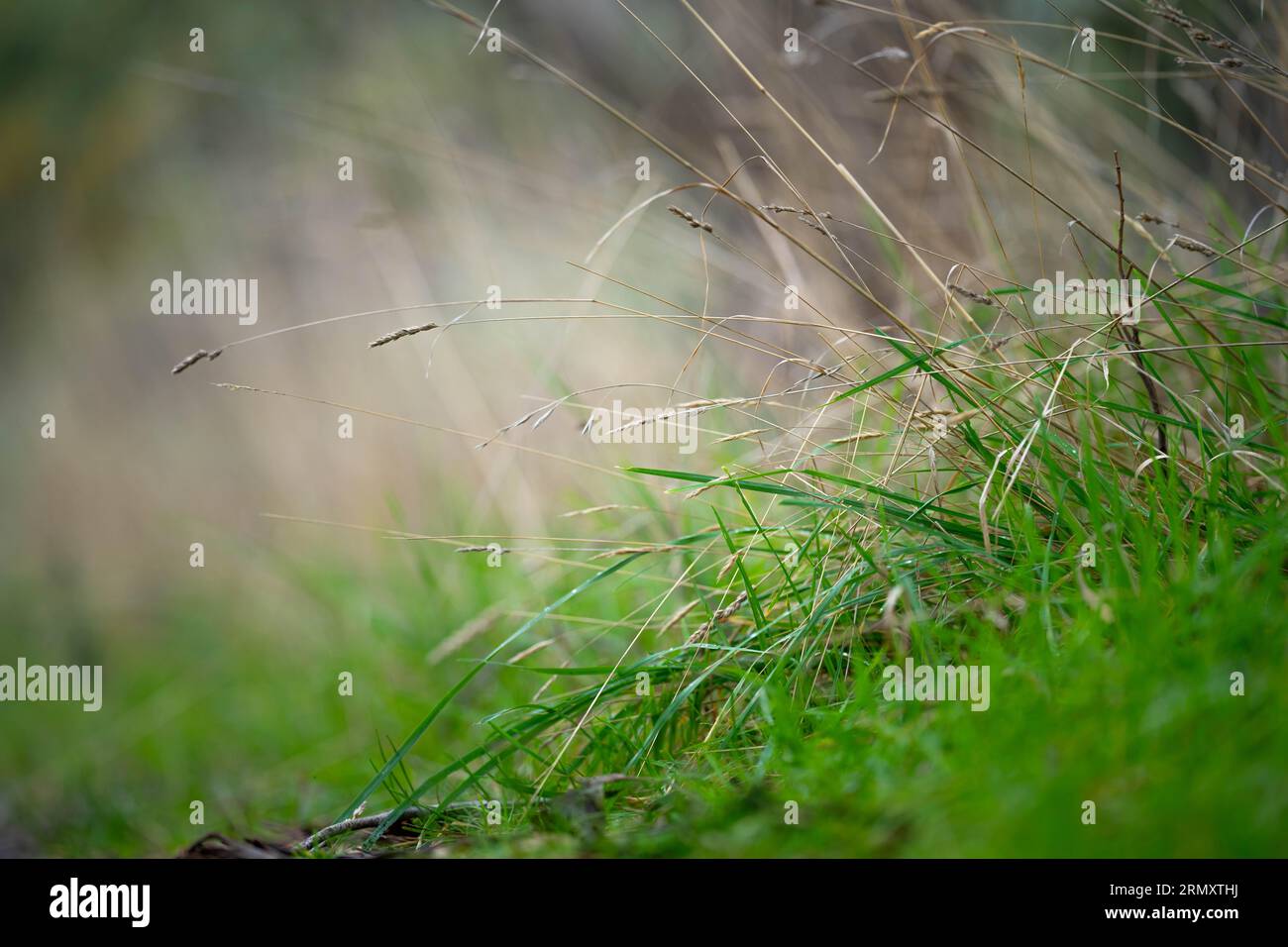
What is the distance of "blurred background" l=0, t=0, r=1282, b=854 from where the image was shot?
9.48 ft

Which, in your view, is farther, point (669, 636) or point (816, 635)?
point (669, 636)

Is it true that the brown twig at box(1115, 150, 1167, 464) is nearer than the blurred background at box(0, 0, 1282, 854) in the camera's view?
Yes

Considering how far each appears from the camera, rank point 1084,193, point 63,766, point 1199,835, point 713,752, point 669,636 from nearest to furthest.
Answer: point 1199,835, point 713,752, point 669,636, point 1084,193, point 63,766

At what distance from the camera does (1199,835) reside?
100 cm

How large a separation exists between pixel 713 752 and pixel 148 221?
Answer: 6712 mm

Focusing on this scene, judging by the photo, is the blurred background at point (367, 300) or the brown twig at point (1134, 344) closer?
the brown twig at point (1134, 344)

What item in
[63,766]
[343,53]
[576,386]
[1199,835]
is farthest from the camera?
[343,53]

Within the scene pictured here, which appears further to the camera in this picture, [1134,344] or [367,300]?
[367,300]

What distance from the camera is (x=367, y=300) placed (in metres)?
5.67

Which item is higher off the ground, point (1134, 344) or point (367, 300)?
point (367, 300)

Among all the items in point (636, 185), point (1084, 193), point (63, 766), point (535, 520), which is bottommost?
point (63, 766)

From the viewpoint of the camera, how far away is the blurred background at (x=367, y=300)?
289 cm
